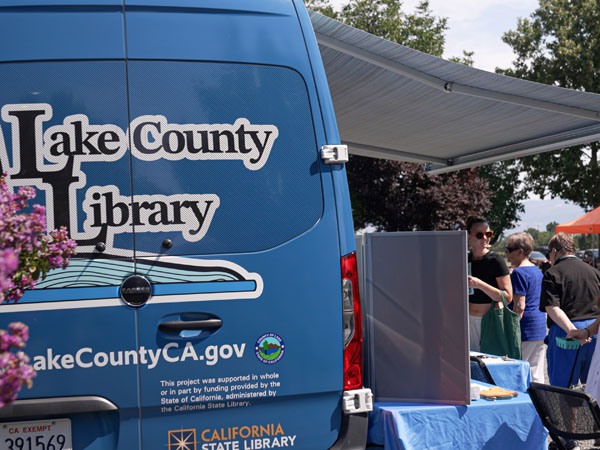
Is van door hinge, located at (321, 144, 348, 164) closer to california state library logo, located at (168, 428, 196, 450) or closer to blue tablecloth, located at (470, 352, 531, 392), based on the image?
california state library logo, located at (168, 428, 196, 450)

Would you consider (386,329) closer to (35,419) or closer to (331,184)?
(331,184)

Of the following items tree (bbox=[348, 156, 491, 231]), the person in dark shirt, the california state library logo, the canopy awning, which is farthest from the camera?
tree (bbox=[348, 156, 491, 231])

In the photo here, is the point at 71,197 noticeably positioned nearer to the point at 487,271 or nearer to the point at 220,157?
the point at 220,157

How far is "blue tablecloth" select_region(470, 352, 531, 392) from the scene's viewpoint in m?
4.64

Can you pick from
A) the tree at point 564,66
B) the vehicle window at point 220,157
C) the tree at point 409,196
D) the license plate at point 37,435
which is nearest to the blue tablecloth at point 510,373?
the vehicle window at point 220,157

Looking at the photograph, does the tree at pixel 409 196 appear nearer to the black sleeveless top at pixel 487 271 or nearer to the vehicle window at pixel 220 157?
the black sleeveless top at pixel 487 271

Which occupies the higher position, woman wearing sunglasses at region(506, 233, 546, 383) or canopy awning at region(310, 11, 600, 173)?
canopy awning at region(310, 11, 600, 173)

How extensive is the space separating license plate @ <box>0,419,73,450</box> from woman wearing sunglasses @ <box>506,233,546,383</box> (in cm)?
445

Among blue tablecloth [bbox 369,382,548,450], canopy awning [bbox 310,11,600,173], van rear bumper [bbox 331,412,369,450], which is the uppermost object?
canopy awning [bbox 310,11,600,173]

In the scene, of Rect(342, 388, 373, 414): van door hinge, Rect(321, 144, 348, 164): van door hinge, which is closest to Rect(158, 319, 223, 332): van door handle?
Rect(342, 388, 373, 414): van door hinge

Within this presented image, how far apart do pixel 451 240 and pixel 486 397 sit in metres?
0.94

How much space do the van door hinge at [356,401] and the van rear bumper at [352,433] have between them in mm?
31

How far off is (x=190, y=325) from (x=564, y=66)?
95.5 feet

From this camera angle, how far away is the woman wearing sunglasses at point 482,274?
19.5 ft
